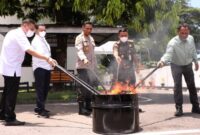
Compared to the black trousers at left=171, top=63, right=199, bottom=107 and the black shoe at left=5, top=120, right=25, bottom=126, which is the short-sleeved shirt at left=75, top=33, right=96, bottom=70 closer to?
the black trousers at left=171, top=63, right=199, bottom=107

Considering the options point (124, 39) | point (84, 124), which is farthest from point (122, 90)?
point (124, 39)

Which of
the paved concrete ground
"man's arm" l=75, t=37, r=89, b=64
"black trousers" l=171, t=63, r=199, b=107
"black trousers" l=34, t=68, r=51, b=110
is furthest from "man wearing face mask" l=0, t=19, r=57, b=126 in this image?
"black trousers" l=171, t=63, r=199, b=107

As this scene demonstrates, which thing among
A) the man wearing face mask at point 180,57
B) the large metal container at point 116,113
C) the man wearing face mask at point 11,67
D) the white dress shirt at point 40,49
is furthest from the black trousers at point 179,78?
the man wearing face mask at point 11,67

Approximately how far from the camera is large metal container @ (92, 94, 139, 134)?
7.11 metres

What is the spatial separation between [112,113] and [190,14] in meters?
64.3

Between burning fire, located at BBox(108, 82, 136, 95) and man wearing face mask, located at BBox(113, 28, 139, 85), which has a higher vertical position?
man wearing face mask, located at BBox(113, 28, 139, 85)

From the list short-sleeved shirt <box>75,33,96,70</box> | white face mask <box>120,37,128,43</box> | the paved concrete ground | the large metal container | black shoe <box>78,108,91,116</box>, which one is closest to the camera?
the large metal container

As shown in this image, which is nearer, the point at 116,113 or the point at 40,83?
the point at 116,113

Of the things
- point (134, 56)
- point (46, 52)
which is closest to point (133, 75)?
point (134, 56)

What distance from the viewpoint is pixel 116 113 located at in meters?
7.11

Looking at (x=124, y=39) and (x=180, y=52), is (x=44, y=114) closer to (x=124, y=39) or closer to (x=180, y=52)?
(x=124, y=39)

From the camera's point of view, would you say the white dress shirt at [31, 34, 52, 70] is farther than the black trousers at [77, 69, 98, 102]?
No

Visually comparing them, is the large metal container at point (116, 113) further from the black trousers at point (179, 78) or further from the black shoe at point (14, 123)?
the black trousers at point (179, 78)

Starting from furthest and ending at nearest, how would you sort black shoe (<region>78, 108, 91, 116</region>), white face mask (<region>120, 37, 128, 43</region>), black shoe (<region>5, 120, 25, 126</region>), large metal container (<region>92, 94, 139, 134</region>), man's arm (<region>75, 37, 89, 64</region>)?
white face mask (<region>120, 37, 128, 43</region>) < black shoe (<region>78, 108, 91, 116</region>) < man's arm (<region>75, 37, 89, 64</region>) < black shoe (<region>5, 120, 25, 126</region>) < large metal container (<region>92, 94, 139, 134</region>)
